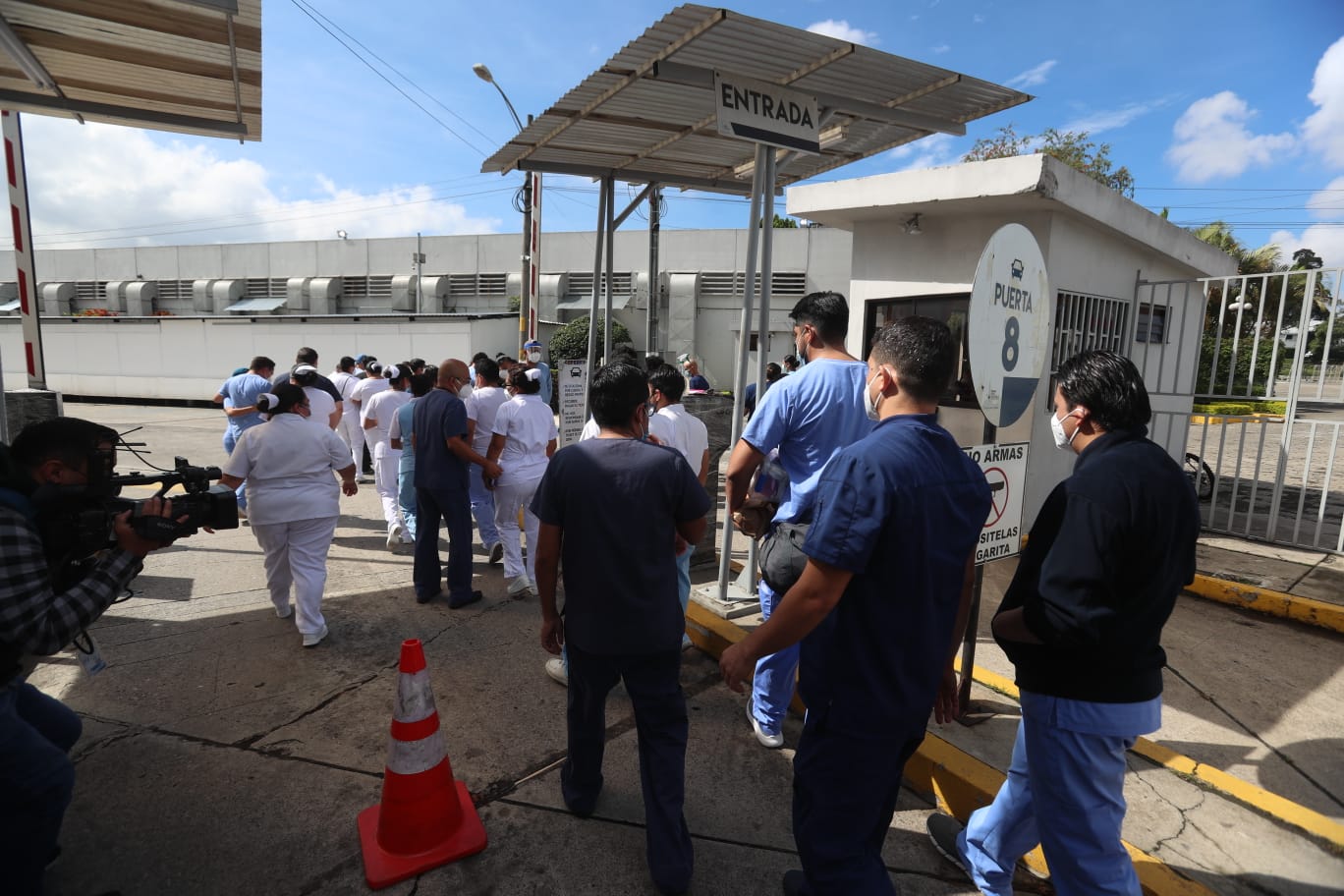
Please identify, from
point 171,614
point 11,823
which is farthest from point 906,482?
point 171,614

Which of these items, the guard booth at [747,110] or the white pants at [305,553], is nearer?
the guard booth at [747,110]

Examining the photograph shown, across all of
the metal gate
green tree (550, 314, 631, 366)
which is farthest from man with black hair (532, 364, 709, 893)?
green tree (550, 314, 631, 366)

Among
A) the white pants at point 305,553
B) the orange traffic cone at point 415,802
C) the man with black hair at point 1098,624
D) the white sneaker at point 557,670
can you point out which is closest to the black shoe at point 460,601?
the white pants at point 305,553

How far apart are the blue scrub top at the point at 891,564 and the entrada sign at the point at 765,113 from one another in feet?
9.22

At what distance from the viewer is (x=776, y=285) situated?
82.0 feet

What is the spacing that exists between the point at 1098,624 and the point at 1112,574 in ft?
0.48

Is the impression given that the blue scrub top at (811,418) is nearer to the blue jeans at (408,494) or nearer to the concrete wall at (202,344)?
the blue jeans at (408,494)

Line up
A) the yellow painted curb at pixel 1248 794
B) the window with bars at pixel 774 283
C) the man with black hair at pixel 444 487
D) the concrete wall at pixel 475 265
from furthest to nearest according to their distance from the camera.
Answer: the window with bars at pixel 774 283 → the concrete wall at pixel 475 265 → the man with black hair at pixel 444 487 → the yellow painted curb at pixel 1248 794

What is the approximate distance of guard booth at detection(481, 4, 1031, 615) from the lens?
3830 millimetres

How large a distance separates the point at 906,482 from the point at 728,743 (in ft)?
7.10

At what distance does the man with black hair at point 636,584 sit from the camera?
248cm

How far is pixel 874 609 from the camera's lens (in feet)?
6.31

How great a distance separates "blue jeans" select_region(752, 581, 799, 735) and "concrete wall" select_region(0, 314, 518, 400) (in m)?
16.9

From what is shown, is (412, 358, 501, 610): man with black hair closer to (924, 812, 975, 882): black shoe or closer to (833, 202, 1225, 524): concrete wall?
(924, 812, 975, 882): black shoe
